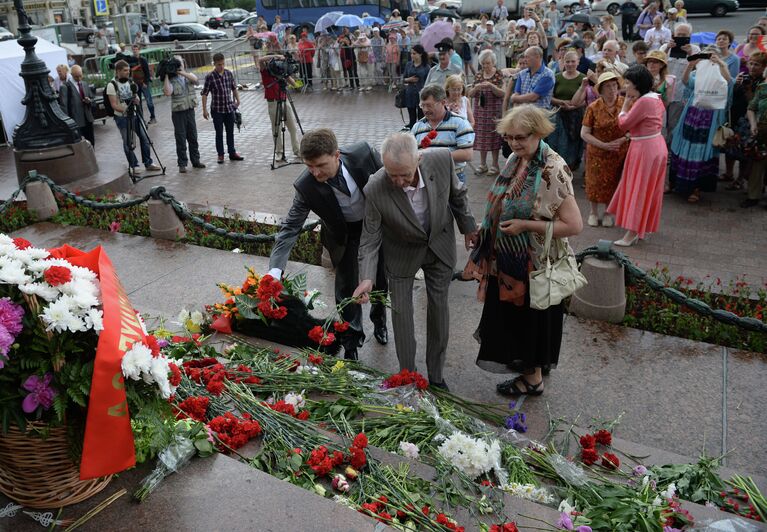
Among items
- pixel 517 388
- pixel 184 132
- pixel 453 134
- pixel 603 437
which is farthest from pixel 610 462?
pixel 184 132

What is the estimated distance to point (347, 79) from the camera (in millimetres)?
19672

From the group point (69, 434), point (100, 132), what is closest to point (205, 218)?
point (69, 434)

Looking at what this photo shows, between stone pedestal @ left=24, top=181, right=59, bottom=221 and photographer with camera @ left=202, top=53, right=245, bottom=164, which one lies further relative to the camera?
photographer with camera @ left=202, top=53, right=245, bottom=164

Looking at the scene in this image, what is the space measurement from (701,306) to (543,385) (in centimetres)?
143

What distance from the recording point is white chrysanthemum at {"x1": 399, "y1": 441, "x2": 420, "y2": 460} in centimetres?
332

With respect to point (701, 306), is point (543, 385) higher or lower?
lower

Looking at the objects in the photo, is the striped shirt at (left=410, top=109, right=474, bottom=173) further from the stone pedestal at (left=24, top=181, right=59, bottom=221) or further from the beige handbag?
the stone pedestal at (left=24, top=181, right=59, bottom=221)

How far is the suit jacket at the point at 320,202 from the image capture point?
4.49m

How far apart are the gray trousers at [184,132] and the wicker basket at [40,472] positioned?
30.6ft

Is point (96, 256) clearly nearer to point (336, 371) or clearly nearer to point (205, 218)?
point (336, 371)

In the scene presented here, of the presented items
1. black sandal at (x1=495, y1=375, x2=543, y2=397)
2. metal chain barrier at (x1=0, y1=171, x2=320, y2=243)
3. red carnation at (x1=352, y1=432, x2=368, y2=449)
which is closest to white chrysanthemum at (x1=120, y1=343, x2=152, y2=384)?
red carnation at (x1=352, y1=432, x2=368, y2=449)

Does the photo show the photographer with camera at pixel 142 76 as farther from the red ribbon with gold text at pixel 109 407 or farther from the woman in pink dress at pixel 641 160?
the red ribbon with gold text at pixel 109 407

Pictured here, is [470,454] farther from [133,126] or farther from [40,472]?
[133,126]

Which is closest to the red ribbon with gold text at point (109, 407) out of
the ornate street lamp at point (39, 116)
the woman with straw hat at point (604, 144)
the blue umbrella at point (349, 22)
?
the woman with straw hat at point (604, 144)
